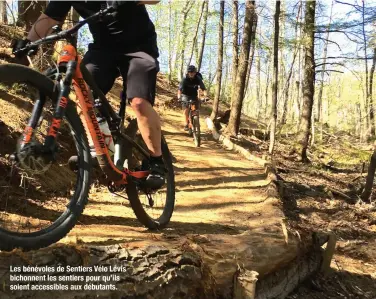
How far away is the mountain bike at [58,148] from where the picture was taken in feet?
8.18

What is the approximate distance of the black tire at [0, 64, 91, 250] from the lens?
90.7 inches

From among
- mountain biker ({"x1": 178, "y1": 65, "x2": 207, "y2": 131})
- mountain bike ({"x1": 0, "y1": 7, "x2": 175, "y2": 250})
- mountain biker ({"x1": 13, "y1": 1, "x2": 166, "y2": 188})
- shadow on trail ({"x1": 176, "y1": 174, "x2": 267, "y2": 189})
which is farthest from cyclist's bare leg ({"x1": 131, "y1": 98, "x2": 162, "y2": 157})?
mountain biker ({"x1": 178, "y1": 65, "x2": 207, "y2": 131})

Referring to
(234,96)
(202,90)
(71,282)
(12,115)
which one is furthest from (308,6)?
(71,282)

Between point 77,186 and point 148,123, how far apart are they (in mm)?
912

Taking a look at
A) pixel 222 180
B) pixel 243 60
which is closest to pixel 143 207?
pixel 222 180

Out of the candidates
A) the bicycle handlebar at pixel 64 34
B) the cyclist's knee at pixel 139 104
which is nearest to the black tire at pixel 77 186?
the bicycle handlebar at pixel 64 34

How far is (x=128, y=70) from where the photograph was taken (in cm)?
336

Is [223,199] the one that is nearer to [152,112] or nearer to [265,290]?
[265,290]

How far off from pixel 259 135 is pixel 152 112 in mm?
16574

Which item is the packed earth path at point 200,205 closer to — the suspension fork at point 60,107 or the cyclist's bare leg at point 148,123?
the suspension fork at point 60,107

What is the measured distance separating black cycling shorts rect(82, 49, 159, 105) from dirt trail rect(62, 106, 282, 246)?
1233 mm

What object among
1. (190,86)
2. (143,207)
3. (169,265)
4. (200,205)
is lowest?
(200,205)

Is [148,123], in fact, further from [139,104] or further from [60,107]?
[60,107]

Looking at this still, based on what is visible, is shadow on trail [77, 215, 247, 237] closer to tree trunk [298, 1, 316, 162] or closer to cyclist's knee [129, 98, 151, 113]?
cyclist's knee [129, 98, 151, 113]
